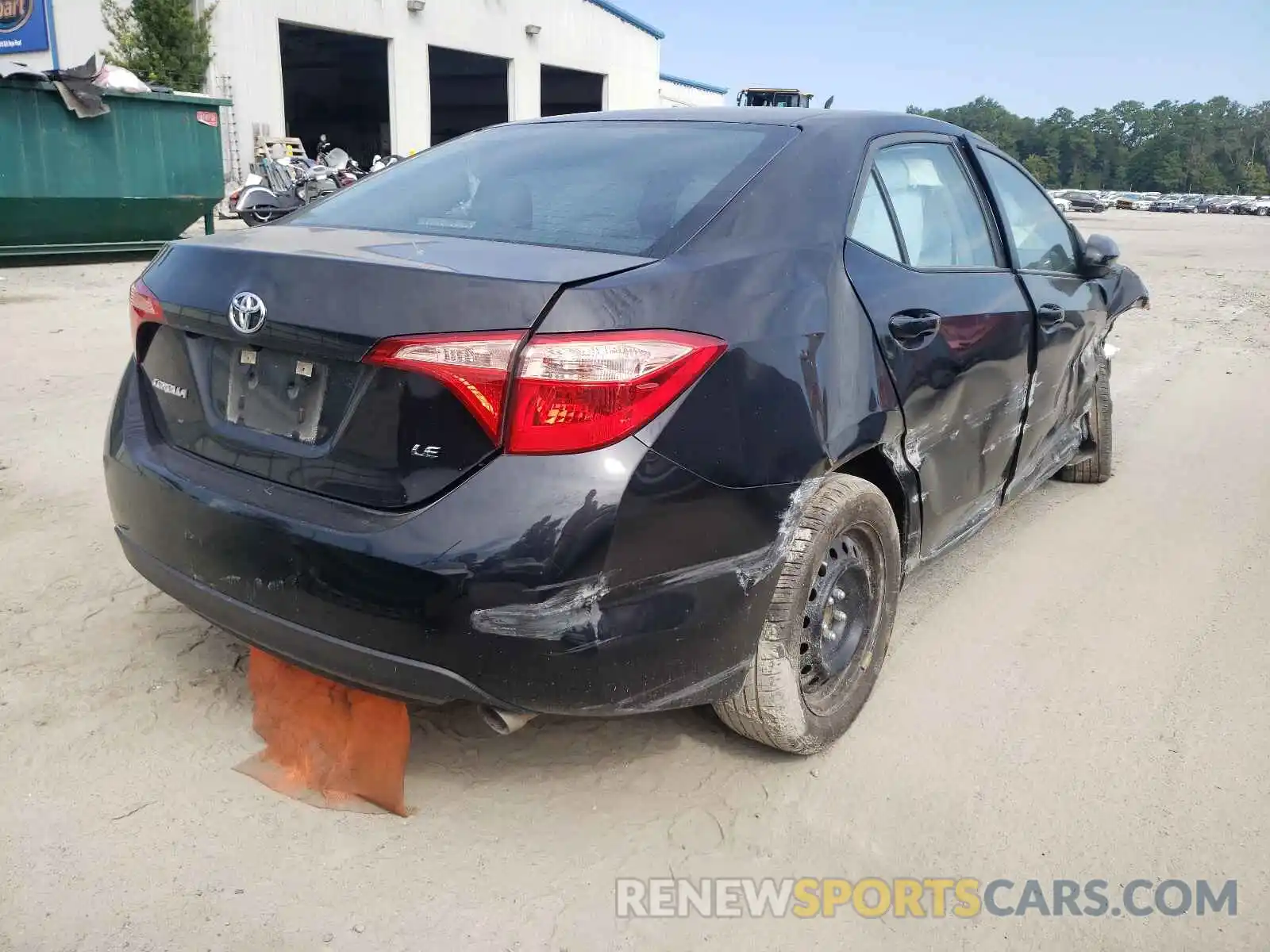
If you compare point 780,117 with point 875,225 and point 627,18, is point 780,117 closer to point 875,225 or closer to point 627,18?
point 875,225

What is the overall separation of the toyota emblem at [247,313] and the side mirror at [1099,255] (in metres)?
3.22

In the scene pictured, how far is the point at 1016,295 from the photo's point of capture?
10.9 feet

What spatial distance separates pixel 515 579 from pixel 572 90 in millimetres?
32261

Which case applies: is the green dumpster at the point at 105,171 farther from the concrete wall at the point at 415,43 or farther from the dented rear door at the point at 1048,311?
the dented rear door at the point at 1048,311

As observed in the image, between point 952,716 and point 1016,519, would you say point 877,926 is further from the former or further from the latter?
point 1016,519

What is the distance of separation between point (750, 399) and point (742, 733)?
3.07 ft

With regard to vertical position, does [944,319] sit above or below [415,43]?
below

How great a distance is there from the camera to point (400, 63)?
74.0 feet

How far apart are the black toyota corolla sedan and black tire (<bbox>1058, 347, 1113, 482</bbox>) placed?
2.14 m

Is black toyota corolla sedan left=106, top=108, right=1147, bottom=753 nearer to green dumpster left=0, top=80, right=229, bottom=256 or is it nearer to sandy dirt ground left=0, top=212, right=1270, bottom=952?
sandy dirt ground left=0, top=212, right=1270, bottom=952

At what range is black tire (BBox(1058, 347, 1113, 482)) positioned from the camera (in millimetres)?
4699

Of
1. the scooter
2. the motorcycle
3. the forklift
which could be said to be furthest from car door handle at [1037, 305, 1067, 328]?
the forklift

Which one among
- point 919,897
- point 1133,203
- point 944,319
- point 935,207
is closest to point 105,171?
point 935,207

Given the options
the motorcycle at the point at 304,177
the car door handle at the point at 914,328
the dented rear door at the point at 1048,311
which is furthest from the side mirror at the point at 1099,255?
the motorcycle at the point at 304,177
